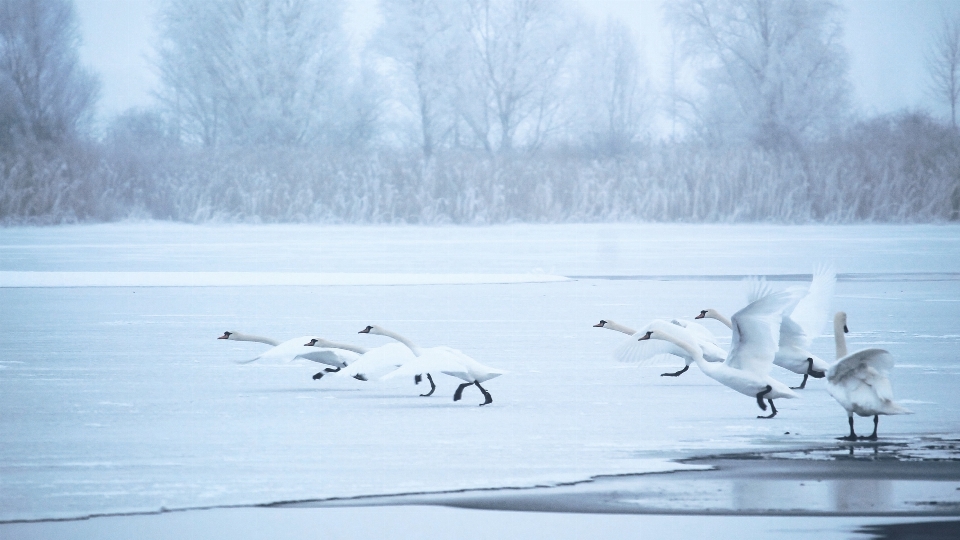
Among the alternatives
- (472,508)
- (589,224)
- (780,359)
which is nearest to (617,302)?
(780,359)

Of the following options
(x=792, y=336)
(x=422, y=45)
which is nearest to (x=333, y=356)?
(x=792, y=336)

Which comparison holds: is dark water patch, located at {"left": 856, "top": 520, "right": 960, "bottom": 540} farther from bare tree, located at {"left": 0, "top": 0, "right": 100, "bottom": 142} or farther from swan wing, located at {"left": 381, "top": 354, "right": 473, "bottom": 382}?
bare tree, located at {"left": 0, "top": 0, "right": 100, "bottom": 142}

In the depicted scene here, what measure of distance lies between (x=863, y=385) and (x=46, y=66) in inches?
1448

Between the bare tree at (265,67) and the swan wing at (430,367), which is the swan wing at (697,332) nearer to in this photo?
the swan wing at (430,367)

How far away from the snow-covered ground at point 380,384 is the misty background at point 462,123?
1044 cm

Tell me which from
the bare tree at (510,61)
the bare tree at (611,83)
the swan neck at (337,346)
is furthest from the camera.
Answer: the bare tree at (611,83)

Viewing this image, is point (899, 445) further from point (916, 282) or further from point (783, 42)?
point (783, 42)

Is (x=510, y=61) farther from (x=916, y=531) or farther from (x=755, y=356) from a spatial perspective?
(x=916, y=531)

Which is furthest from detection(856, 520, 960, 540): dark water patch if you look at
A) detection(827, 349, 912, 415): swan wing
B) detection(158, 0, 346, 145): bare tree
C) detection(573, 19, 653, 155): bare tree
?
detection(573, 19, 653, 155): bare tree

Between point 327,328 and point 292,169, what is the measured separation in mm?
20421

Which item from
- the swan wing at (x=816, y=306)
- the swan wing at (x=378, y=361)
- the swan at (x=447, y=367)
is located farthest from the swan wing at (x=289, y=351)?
the swan wing at (x=816, y=306)

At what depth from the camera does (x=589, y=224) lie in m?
27.4

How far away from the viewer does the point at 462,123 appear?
163ft

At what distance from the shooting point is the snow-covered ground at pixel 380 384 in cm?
492
